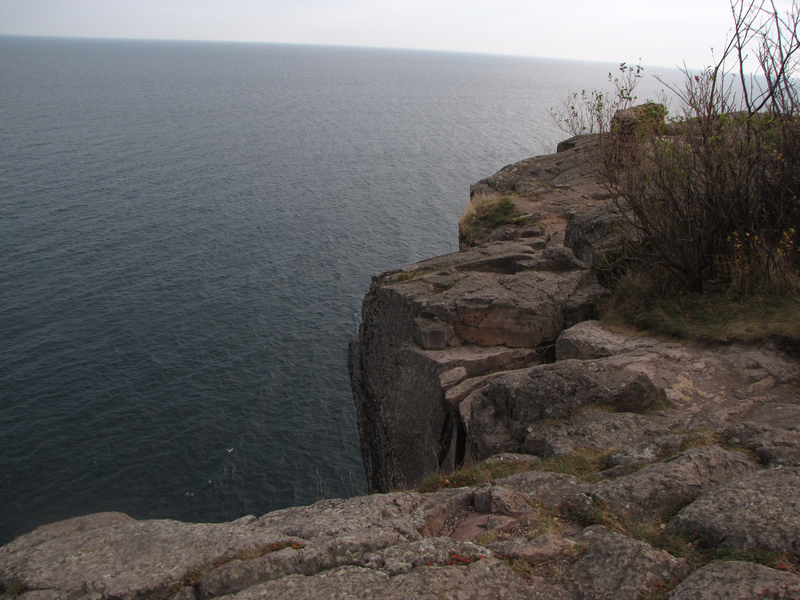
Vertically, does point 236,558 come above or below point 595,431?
below

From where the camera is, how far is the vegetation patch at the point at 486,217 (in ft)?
89.3

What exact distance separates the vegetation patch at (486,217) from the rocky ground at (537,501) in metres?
9.51

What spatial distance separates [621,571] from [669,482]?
218 centimetres

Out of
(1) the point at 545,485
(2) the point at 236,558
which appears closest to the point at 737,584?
(1) the point at 545,485

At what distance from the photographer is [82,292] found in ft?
211

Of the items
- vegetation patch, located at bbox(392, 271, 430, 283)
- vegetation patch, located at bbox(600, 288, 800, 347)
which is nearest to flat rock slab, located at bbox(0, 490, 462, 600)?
vegetation patch, located at bbox(600, 288, 800, 347)

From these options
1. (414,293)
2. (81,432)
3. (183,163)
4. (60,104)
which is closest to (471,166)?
(183,163)

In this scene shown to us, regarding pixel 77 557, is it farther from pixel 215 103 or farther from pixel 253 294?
pixel 215 103

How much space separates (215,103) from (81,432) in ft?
531

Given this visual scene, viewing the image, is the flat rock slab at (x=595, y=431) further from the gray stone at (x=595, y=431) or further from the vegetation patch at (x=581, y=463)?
the vegetation patch at (x=581, y=463)

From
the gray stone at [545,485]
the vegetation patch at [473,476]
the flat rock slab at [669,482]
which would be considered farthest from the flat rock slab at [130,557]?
the flat rock slab at [669,482]

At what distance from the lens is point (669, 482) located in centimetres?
884

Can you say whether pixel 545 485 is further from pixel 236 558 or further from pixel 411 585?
pixel 236 558

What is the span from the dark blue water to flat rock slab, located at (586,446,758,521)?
63.4 ft
